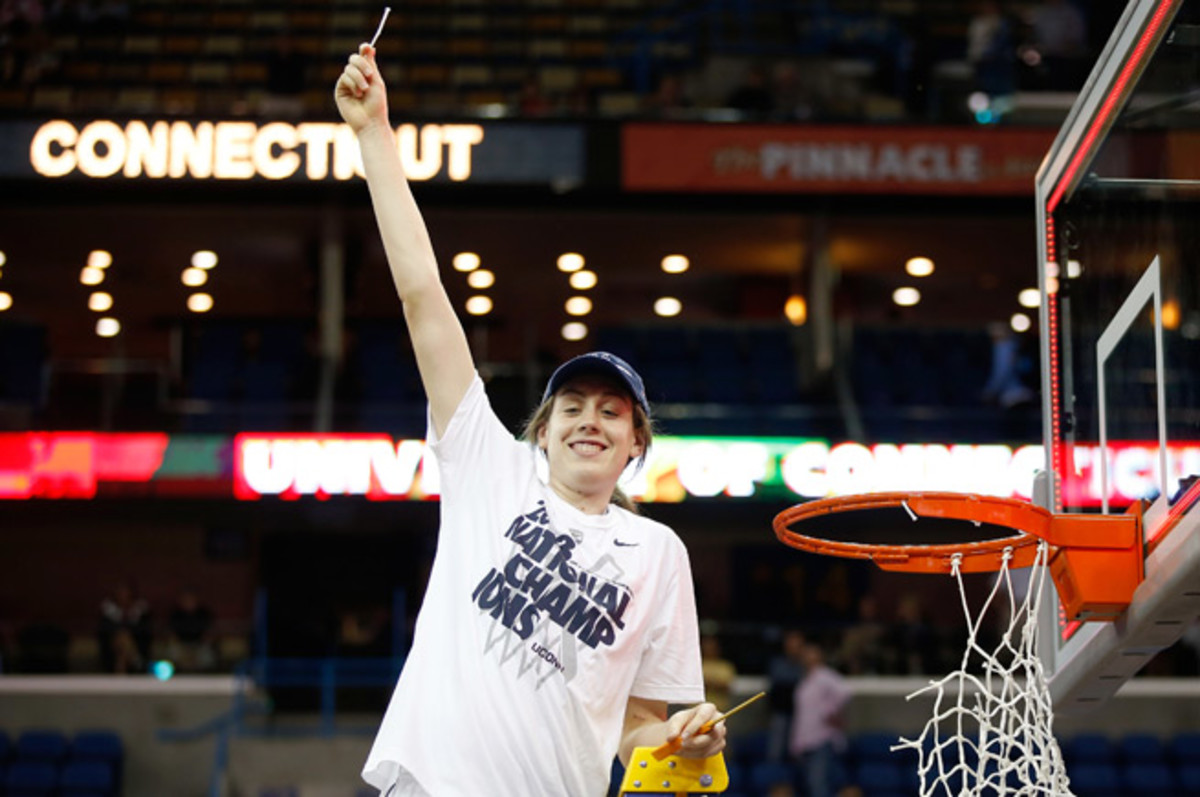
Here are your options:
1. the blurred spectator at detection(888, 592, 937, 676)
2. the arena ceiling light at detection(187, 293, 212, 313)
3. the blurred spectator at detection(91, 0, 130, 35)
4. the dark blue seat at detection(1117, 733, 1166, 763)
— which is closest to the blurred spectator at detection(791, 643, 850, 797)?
the blurred spectator at detection(888, 592, 937, 676)

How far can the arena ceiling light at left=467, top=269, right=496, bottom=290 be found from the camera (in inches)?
760

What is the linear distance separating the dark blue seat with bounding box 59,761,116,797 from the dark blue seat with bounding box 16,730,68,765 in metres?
0.17

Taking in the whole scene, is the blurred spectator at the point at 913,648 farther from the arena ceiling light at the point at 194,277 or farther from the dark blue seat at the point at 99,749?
the arena ceiling light at the point at 194,277

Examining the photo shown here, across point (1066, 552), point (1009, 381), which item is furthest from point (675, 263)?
A: point (1066, 552)

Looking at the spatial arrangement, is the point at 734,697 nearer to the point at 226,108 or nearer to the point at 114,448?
the point at 114,448

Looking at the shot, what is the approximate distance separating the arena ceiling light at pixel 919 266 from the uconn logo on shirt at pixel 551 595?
51.9ft

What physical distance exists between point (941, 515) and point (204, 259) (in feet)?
50.3

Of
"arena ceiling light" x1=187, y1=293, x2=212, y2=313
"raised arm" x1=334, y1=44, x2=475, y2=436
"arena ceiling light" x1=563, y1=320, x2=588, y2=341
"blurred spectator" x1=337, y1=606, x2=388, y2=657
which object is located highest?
"arena ceiling light" x1=187, y1=293, x2=212, y2=313

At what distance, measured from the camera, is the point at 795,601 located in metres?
18.2

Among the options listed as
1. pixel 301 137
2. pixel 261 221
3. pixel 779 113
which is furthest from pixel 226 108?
pixel 779 113

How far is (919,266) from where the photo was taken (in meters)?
19.4

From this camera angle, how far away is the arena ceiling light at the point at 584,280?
19609mm

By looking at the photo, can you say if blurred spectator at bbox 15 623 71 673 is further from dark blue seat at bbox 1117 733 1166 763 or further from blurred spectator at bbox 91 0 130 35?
dark blue seat at bbox 1117 733 1166 763

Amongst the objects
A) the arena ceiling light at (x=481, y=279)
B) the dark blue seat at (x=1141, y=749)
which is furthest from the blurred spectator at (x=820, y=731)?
the arena ceiling light at (x=481, y=279)
